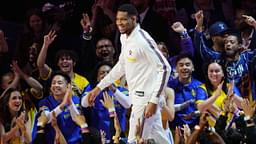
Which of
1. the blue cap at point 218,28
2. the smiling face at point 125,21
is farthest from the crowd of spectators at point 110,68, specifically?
the smiling face at point 125,21

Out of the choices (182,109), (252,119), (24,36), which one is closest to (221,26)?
(182,109)

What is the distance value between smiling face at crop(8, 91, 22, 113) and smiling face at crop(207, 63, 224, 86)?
1878 millimetres

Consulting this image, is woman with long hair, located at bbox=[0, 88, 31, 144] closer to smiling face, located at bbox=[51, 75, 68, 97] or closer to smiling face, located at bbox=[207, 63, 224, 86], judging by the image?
smiling face, located at bbox=[51, 75, 68, 97]

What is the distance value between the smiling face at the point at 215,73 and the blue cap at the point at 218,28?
425 mm

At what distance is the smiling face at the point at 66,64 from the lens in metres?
8.19

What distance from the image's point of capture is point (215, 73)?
775 cm

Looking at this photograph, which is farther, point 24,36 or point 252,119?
point 24,36

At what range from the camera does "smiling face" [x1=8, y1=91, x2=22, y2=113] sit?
7.98 m

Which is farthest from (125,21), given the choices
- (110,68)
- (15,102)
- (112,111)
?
(15,102)

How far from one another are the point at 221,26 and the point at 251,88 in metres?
0.71

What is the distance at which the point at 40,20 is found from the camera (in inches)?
349

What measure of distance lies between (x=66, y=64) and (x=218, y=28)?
1.56 meters

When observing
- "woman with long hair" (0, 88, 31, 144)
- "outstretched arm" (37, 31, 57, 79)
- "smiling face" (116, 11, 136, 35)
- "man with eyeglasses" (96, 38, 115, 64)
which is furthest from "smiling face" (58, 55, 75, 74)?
"smiling face" (116, 11, 136, 35)

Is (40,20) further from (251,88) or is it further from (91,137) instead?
(251,88)
